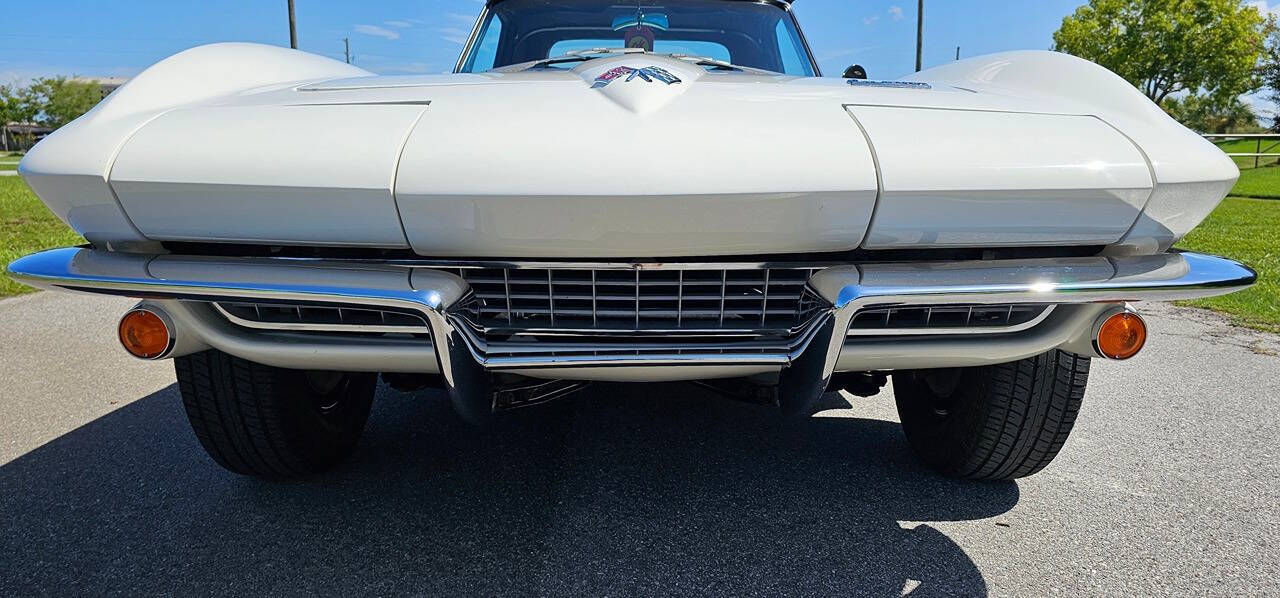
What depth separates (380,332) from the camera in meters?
1.58

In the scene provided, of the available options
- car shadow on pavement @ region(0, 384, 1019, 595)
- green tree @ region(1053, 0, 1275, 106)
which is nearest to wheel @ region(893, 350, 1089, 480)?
car shadow on pavement @ region(0, 384, 1019, 595)

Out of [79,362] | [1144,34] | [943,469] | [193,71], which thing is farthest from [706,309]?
[1144,34]

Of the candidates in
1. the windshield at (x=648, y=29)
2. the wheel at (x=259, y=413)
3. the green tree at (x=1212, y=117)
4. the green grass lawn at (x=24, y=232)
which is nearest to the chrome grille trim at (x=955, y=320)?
the wheel at (x=259, y=413)

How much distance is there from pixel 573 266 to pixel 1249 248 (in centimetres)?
808

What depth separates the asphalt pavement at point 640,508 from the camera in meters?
1.72

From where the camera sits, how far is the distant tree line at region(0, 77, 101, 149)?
60.8 metres

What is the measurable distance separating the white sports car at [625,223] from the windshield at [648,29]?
1284mm

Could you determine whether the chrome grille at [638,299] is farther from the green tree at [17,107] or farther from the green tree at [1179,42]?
the green tree at [17,107]

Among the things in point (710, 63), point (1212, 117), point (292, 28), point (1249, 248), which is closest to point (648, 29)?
point (710, 63)

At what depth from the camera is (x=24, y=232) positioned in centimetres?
754

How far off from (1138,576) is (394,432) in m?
2.06

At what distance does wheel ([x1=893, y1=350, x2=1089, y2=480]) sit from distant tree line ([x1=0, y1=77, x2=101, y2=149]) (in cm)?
7304

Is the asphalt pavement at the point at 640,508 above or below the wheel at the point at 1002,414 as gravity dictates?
below

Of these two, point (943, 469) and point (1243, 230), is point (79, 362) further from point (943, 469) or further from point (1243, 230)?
point (1243, 230)
